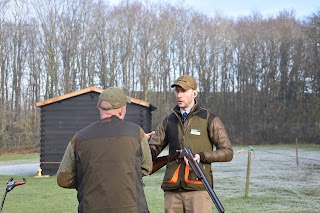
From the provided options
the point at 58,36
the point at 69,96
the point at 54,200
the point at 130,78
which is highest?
the point at 58,36

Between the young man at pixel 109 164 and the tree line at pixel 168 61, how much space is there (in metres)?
39.9

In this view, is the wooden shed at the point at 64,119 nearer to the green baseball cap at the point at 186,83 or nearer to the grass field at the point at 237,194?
the grass field at the point at 237,194

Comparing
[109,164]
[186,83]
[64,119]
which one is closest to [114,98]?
[109,164]

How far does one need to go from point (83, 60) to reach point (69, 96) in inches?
1243

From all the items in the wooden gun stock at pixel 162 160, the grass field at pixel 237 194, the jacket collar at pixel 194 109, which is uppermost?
the jacket collar at pixel 194 109

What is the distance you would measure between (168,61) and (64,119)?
117 ft

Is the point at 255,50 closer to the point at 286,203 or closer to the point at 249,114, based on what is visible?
the point at 249,114

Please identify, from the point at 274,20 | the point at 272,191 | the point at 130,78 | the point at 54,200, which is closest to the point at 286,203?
the point at 272,191

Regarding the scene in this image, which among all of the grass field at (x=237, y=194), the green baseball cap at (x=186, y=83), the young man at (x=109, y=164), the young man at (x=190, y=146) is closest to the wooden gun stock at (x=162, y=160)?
the young man at (x=190, y=146)

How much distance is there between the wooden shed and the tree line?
22250mm

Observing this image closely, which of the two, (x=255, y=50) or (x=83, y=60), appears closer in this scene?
(x=83, y=60)

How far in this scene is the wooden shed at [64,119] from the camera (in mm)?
20969

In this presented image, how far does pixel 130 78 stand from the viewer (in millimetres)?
53906

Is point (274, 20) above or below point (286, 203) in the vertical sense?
above
